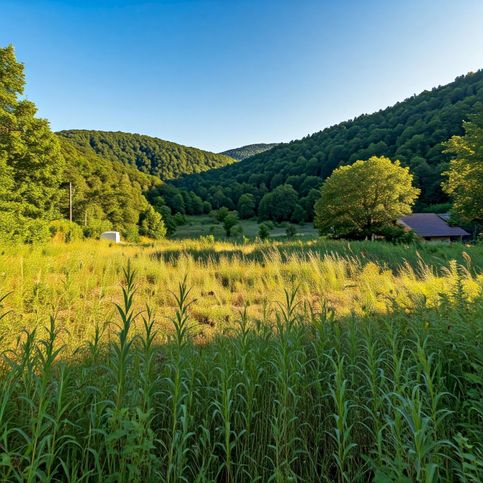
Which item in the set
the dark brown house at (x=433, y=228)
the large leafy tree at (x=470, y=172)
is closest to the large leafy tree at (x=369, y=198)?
the dark brown house at (x=433, y=228)

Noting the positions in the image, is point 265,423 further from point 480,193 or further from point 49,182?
point 49,182

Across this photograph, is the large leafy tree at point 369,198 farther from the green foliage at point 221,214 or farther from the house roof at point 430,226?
the green foliage at point 221,214

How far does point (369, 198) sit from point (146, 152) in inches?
4301

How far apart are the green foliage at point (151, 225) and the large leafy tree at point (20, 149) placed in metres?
38.0

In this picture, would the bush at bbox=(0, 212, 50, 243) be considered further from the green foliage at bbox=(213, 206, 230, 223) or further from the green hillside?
the green foliage at bbox=(213, 206, 230, 223)

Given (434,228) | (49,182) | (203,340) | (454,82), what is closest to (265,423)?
(203,340)

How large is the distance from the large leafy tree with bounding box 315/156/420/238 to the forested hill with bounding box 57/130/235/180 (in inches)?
Answer: 3632

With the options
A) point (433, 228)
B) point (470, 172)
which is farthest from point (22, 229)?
point (433, 228)

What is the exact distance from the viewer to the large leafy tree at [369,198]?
29.5 metres

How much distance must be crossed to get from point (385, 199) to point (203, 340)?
103 ft

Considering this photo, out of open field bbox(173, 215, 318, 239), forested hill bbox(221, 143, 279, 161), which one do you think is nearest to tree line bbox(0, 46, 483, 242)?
open field bbox(173, 215, 318, 239)

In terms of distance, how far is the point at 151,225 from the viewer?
63594 millimetres

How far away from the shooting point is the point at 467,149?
1930 cm

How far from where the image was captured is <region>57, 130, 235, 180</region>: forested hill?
10656cm
